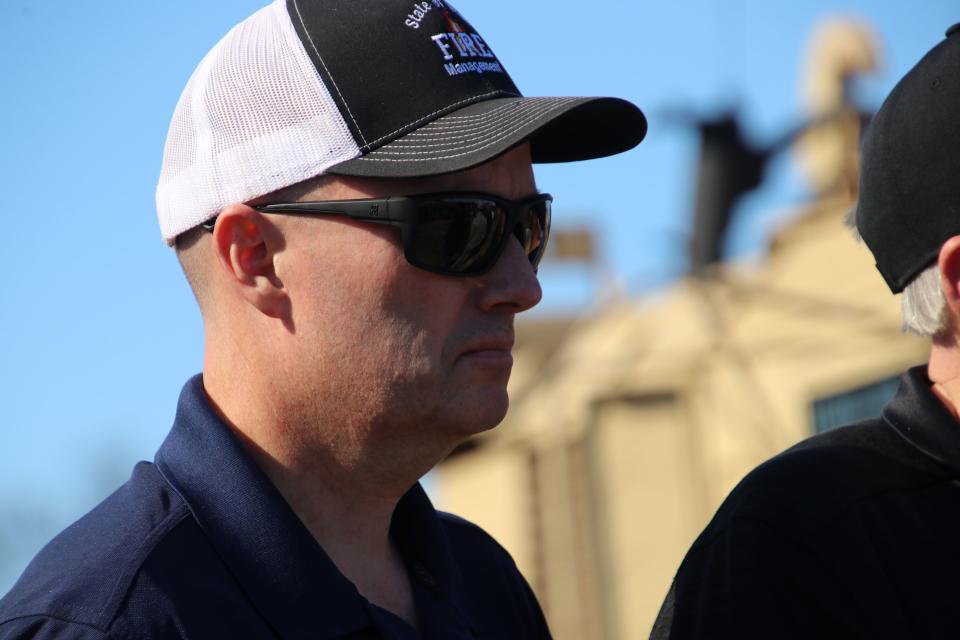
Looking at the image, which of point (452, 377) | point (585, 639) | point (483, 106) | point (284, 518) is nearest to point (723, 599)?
point (452, 377)

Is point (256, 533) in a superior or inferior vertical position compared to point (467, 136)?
inferior

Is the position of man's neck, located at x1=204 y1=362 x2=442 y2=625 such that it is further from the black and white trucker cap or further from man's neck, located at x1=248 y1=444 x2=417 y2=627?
the black and white trucker cap

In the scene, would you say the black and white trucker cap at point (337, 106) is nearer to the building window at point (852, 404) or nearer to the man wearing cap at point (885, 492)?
the man wearing cap at point (885, 492)

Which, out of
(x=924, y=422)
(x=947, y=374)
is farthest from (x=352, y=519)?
(x=947, y=374)

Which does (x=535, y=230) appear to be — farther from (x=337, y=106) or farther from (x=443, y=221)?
(x=337, y=106)

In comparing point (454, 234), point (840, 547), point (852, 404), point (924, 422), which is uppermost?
point (454, 234)

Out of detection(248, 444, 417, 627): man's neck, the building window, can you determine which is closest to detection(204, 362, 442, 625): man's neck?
detection(248, 444, 417, 627): man's neck

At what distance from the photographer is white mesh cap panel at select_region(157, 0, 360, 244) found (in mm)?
2199

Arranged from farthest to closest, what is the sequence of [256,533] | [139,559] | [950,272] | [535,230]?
[950,272], [535,230], [256,533], [139,559]

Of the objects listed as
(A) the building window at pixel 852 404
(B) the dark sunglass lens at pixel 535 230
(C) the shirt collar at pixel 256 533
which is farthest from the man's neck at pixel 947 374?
(A) the building window at pixel 852 404

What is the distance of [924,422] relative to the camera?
2574 mm

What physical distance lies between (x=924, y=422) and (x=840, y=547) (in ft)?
1.13

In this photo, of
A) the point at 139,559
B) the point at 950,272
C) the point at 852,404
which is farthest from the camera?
the point at 852,404

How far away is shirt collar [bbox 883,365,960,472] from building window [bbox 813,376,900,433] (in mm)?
9111
